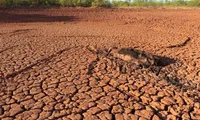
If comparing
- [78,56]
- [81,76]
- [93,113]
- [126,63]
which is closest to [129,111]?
[93,113]

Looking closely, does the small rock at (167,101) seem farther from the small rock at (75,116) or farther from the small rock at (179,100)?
the small rock at (75,116)

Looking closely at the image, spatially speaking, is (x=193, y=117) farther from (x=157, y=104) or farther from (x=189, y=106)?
(x=157, y=104)

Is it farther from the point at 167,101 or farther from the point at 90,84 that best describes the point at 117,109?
the point at 90,84

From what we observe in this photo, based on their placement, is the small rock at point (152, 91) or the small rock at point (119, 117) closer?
the small rock at point (119, 117)

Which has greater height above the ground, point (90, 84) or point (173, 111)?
point (90, 84)

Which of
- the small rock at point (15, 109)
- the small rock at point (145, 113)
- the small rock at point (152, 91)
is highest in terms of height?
the small rock at point (152, 91)

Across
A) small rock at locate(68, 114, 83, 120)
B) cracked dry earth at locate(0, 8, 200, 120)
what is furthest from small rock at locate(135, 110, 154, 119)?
small rock at locate(68, 114, 83, 120)

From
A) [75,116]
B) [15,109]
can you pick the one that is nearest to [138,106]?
[75,116]

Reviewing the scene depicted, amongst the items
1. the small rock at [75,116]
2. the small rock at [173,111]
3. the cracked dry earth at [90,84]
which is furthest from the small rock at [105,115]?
the small rock at [173,111]

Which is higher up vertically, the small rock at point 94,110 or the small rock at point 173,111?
the small rock at point 94,110

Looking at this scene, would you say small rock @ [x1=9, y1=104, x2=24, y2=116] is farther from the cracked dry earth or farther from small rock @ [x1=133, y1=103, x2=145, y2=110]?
small rock @ [x1=133, y1=103, x2=145, y2=110]

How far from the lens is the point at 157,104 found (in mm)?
3113

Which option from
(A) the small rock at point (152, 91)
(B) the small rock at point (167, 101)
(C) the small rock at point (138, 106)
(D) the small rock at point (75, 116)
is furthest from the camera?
(A) the small rock at point (152, 91)

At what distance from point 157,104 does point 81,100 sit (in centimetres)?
96
